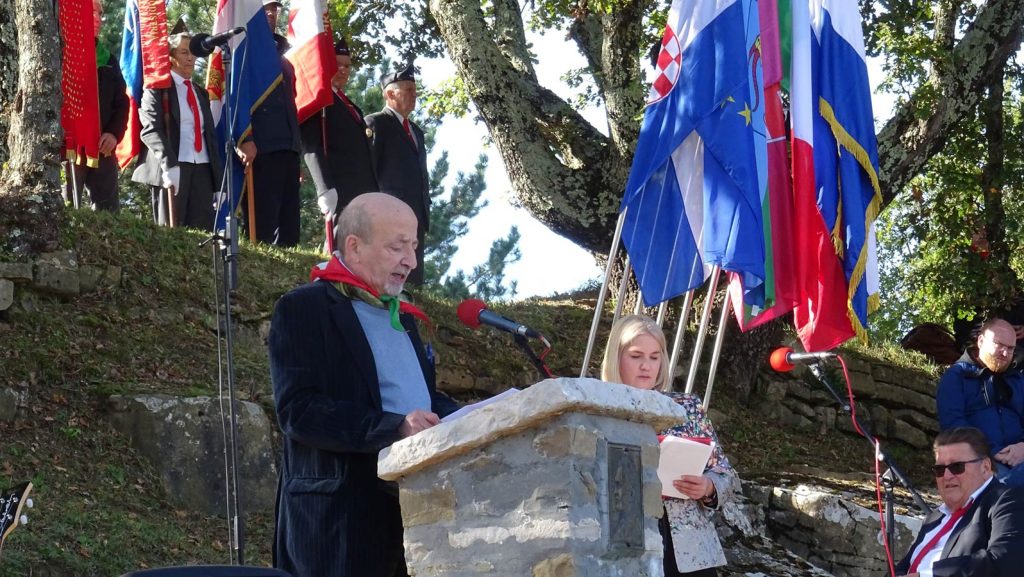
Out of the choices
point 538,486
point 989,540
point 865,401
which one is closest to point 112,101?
point 865,401

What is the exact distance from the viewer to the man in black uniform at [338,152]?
9.62 metres

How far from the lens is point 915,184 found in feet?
43.2

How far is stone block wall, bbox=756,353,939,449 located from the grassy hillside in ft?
2.64

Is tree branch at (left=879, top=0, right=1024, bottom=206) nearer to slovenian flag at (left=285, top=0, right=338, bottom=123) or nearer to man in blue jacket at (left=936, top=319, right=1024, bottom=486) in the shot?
man in blue jacket at (left=936, top=319, right=1024, bottom=486)

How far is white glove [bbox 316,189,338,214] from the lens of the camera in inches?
372

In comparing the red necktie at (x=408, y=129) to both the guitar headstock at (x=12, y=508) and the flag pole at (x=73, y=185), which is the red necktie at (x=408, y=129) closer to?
the flag pole at (x=73, y=185)

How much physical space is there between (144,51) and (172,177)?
853 millimetres

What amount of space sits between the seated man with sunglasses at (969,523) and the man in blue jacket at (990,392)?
2.06 m

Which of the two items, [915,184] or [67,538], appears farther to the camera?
[915,184]

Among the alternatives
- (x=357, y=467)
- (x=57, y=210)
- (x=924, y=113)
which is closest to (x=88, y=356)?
(x=57, y=210)

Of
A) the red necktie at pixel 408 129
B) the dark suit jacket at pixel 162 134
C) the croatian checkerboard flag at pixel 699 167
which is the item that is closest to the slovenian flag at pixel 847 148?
the croatian checkerboard flag at pixel 699 167

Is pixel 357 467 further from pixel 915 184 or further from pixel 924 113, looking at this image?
pixel 915 184

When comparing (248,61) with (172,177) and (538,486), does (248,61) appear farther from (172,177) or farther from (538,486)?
(538,486)

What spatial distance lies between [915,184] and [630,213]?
653 cm
